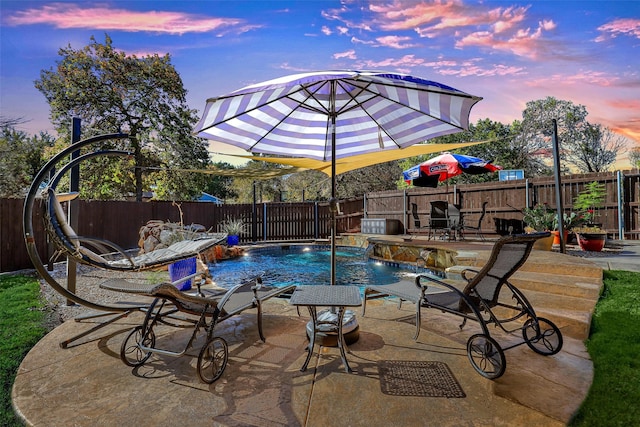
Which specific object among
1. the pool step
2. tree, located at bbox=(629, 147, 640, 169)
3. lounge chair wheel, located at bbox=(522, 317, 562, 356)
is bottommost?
lounge chair wheel, located at bbox=(522, 317, 562, 356)

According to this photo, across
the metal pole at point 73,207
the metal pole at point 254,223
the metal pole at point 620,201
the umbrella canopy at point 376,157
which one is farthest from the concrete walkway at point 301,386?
the metal pole at point 254,223

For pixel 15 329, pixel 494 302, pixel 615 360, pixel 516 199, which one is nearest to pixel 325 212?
pixel 516 199

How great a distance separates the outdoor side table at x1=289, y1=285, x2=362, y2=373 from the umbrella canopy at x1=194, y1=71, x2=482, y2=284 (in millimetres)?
323

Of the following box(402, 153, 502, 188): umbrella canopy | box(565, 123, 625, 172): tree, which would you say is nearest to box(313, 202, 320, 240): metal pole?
box(402, 153, 502, 188): umbrella canopy

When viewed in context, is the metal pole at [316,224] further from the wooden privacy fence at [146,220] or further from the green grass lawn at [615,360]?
the green grass lawn at [615,360]

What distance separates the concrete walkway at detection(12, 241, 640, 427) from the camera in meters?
1.55

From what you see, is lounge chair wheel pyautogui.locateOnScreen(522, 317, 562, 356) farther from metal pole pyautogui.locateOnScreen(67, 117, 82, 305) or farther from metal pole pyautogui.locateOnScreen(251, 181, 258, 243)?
metal pole pyautogui.locateOnScreen(251, 181, 258, 243)

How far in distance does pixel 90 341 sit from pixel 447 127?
145 inches

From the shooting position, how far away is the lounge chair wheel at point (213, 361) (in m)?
1.87

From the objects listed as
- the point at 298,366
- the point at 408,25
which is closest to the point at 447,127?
the point at 298,366

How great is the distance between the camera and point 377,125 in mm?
3648

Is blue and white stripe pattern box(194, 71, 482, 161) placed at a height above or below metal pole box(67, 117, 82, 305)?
above

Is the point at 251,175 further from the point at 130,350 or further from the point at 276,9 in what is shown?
the point at 130,350

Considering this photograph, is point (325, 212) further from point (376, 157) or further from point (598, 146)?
point (598, 146)
